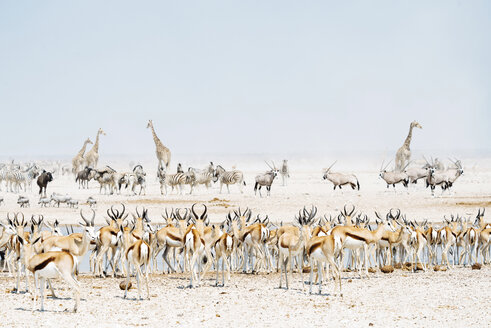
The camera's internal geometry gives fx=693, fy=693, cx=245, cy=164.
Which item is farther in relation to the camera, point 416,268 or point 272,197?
point 272,197

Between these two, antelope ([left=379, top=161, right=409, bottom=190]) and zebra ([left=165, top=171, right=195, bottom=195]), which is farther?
antelope ([left=379, top=161, right=409, bottom=190])

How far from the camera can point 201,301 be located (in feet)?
37.3

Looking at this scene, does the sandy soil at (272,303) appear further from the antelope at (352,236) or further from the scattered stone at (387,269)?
the antelope at (352,236)

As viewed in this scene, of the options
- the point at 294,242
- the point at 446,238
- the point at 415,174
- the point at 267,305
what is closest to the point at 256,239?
the point at 294,242

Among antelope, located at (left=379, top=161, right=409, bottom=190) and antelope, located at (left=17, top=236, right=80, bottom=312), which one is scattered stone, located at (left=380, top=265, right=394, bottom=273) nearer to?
antelope, located at (left=17, top=236, right=80, bottom=312)

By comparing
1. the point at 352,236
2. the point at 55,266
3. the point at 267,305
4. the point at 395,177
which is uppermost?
the point at 395,177

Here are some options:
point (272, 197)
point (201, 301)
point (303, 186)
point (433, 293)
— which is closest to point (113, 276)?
point (201, 301)

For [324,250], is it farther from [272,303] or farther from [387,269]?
[387,269]

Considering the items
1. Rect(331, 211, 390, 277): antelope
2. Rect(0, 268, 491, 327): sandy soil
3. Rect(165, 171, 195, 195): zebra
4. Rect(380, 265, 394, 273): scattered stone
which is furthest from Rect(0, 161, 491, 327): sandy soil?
Rect(165, 171, 195, 195): zebra

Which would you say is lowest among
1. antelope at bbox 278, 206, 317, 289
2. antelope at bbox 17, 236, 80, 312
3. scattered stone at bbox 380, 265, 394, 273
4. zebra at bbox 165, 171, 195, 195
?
scattered stone at bbox 380, 265, 394, 273

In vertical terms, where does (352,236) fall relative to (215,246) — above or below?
above

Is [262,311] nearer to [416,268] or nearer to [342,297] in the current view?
[342,297]

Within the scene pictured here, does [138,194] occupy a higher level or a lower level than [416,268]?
higher

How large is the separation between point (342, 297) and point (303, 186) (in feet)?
89.8
